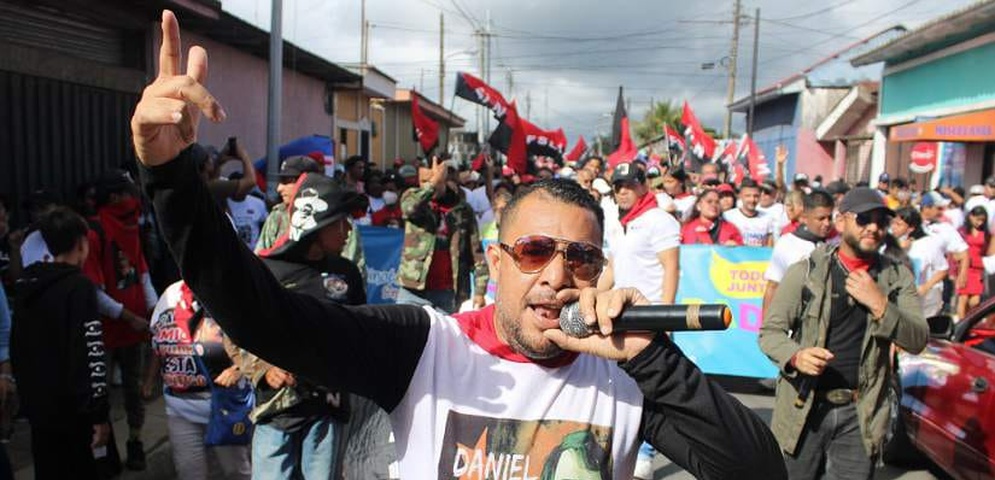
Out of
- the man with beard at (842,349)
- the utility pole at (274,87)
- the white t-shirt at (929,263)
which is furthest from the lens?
the white t-shirt at (929,263)

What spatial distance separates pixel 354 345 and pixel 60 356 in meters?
2.81

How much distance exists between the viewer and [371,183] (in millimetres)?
10930

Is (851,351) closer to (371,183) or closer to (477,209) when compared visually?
(477,209)

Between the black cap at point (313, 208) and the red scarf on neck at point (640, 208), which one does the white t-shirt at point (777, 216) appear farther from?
the black cap at point (313, 208)

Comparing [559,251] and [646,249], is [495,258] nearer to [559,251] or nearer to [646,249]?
[559,251]

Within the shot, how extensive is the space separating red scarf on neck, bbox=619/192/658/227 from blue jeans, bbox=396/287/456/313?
2155 millimetres

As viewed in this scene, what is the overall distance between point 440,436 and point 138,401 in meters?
4.14

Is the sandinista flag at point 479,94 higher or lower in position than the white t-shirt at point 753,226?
higher

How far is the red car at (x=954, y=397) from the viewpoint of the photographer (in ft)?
14.5

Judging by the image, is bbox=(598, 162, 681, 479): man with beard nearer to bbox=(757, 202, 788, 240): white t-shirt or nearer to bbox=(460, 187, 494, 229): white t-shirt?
bbox=(757, 202, 788, 240): white t-shirt

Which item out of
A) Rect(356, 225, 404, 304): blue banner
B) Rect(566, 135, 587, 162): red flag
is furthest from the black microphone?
Rect(566, 135, 587, 162): red flag

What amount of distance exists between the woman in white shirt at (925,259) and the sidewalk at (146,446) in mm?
7222

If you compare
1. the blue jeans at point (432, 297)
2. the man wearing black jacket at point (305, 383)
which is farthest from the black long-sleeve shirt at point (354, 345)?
the blue jeans at point (432, 297)

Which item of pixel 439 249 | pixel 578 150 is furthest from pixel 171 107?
pixel 578 150
